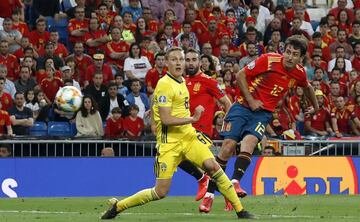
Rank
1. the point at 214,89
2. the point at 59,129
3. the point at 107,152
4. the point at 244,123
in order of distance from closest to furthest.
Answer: the point at 244,123 → the point at 214,89 → the point at 107,152 → the point at 59,129

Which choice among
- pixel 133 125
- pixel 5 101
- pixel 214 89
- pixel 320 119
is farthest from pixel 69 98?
pixel 320 119

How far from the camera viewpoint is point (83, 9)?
26.1 meters

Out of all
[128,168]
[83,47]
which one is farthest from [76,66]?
[128,168]

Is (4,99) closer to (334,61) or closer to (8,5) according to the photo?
(8,5)

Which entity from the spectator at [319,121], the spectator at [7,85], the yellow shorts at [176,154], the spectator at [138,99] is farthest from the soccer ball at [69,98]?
the spectator at [319,121]

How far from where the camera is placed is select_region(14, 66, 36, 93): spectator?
944 inches

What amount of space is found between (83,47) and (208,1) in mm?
4310

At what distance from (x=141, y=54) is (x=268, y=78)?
1059cm

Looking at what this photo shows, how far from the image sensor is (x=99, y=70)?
24.9 metres

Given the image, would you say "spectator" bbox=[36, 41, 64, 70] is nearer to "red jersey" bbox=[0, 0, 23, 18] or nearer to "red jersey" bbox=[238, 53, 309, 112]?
"red jersey" bbox=[0, 0, 23, 18]

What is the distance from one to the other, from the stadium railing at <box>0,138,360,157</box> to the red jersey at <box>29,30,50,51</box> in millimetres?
4478

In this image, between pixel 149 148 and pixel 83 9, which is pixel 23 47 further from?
pixel 149 148

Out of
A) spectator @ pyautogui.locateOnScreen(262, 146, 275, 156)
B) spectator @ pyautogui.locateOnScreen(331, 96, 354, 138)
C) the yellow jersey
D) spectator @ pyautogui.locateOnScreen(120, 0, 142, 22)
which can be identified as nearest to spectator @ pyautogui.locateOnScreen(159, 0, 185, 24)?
spectator @ pyautogui.locateOnScreen(120, 0, 142, 22)

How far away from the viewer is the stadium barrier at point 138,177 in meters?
21.1
